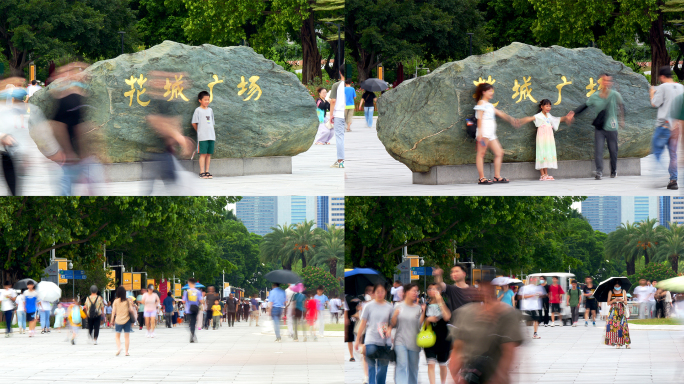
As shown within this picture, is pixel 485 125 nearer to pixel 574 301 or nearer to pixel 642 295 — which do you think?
pixel 642 295

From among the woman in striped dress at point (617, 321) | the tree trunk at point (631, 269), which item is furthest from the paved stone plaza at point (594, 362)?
the tree trunk at point (631, 269)

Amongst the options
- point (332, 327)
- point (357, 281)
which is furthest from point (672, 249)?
point (332, 327)

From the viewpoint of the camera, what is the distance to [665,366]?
10.4 metres

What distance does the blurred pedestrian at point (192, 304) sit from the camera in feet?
42.2

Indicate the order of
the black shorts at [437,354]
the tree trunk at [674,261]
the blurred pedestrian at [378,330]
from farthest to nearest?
the tree trunk at [674,261], the black shorts at [437,354], the blurred pedestrian at [378,330]

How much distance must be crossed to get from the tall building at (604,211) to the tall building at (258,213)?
5988 mm

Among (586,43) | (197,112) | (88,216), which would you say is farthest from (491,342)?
(586,43)

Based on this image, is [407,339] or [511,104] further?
[511,104]

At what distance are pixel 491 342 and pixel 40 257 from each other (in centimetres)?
1842

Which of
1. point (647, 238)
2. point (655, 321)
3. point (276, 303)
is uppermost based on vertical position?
point (647, 238)

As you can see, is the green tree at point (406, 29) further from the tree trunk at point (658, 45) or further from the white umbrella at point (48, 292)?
the white umbrella at point (48, 292)

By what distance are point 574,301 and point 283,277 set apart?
34.0ft

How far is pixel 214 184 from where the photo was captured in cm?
1269

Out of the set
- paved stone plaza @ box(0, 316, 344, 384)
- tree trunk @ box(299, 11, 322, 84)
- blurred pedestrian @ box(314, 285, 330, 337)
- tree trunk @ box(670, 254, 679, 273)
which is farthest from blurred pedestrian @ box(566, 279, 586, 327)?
tree trunk @ box(299, 11, 322, 84)
